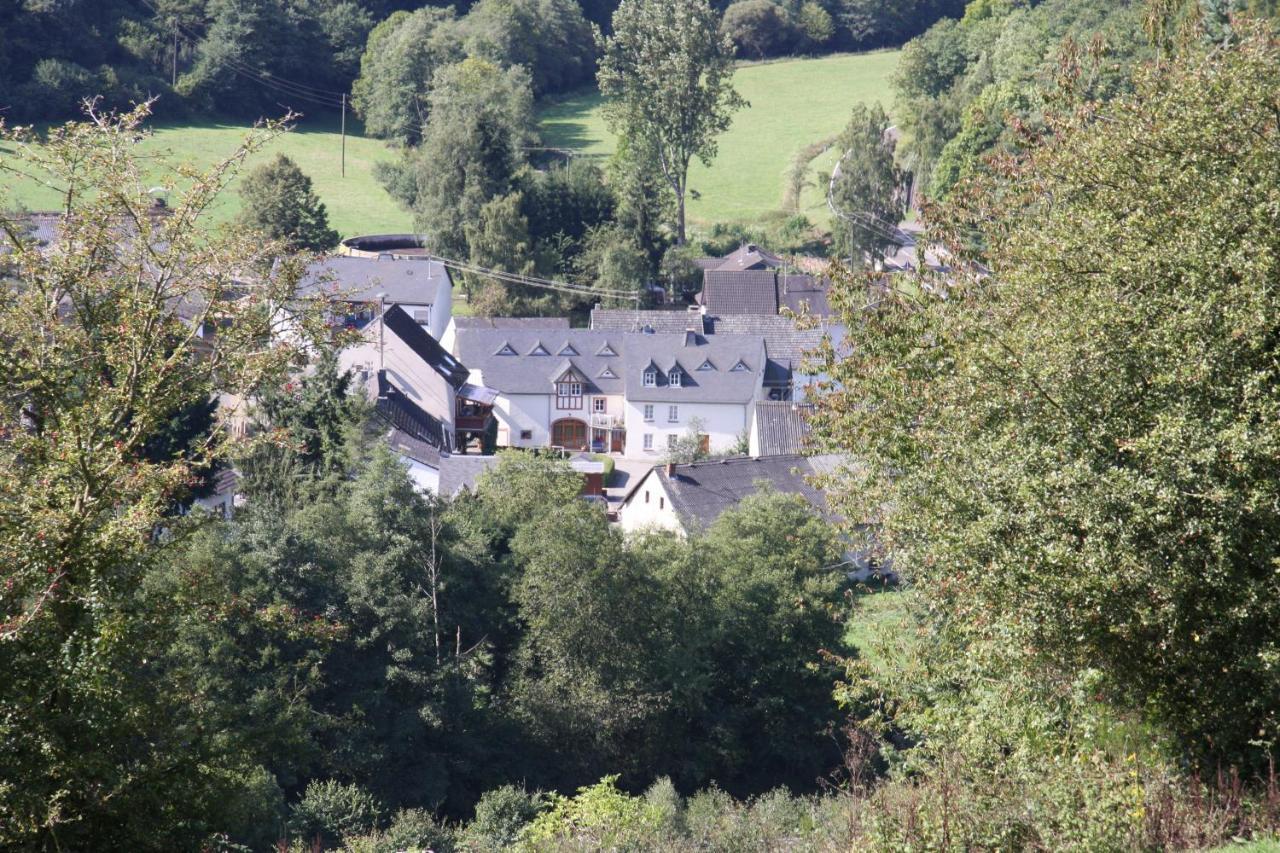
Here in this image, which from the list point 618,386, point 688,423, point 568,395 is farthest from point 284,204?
point 688,423

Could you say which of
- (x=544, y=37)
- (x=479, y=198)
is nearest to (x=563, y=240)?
(x=479, y=198)

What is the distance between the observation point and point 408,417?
43.3 meters

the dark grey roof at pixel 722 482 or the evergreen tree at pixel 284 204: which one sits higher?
the evergreen tree at pixel 284 204

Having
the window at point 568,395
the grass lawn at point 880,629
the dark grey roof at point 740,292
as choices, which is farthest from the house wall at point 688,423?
the grass lawn at point 880,629

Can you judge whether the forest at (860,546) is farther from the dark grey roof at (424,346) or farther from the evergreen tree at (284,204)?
the evergreen tree at (284,204)

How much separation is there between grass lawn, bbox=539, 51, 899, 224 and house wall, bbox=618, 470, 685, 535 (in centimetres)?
3826

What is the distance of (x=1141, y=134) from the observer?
12.0 m

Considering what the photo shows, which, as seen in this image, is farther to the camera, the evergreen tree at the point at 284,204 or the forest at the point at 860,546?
the evergreen tree at the point at 284,204

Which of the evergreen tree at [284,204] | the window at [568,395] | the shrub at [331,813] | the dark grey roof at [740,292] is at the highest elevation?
the evergreen tree at [284,204]

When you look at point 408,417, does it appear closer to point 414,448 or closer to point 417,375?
point 414,448

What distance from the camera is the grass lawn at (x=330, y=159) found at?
73.7 m

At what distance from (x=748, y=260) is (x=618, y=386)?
17918mm

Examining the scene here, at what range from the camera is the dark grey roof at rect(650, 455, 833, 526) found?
39.2 meters

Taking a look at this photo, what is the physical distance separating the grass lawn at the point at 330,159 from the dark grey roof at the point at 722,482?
37.2 meters
